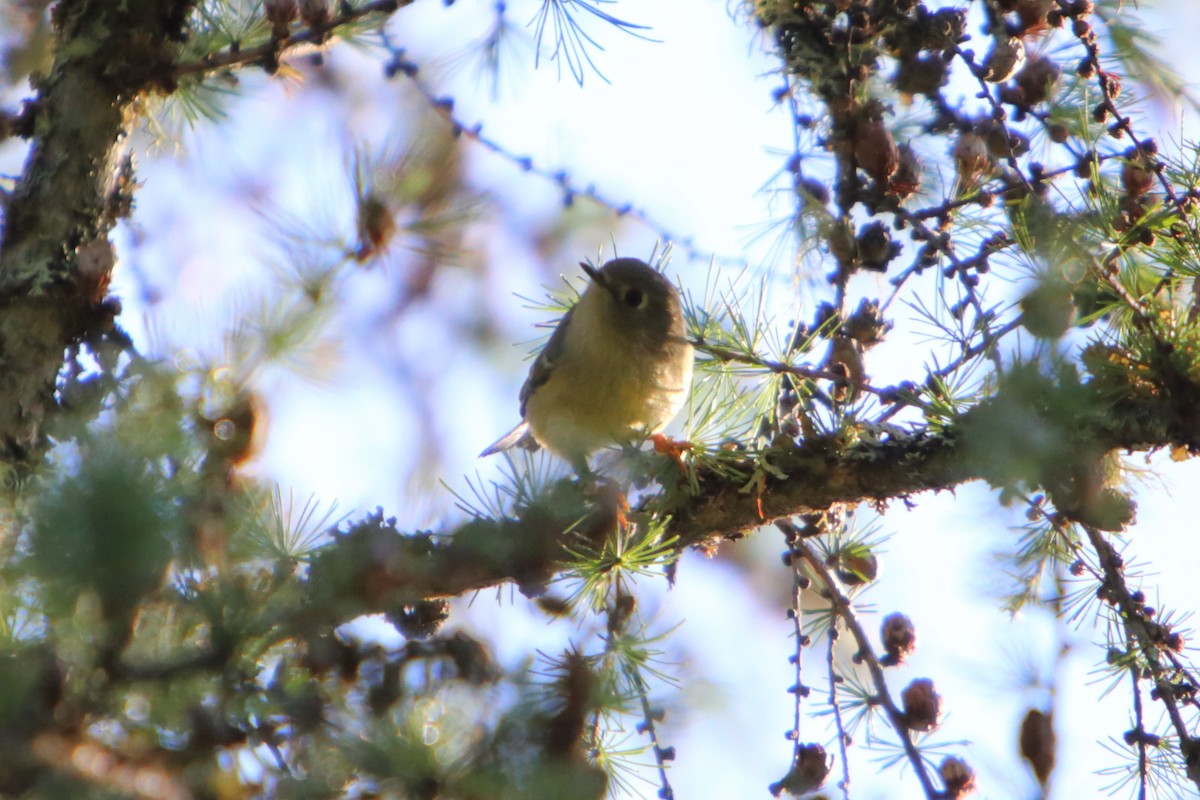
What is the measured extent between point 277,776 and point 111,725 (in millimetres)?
208

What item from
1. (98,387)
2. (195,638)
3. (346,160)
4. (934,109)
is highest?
(934,109)

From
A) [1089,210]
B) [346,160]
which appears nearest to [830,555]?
[1089,210]

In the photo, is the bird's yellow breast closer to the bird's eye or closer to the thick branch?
the bird's eye

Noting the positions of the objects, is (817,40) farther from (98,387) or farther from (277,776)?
(277,776)

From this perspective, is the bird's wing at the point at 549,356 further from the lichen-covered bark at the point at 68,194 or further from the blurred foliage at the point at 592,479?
the lichen-covered bark at the point at 68,194

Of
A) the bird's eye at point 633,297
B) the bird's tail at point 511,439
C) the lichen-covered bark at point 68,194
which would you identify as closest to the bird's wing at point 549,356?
the bird's eye at point 633,297

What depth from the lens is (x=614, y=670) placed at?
210 centimetres

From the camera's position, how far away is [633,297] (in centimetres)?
395

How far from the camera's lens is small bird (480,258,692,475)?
11.9ft

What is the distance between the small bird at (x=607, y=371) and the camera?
11.9ft

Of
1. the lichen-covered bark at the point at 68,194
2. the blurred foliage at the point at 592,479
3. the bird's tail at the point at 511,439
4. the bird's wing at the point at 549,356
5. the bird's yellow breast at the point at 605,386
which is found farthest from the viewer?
the bird's tail at the point at 511,439

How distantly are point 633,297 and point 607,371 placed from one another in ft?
1.40

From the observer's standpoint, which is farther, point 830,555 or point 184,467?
point 830,555

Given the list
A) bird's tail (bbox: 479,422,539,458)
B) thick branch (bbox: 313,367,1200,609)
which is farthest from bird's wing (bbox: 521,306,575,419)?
thick branch (bbox: 313,367,1200,609)
